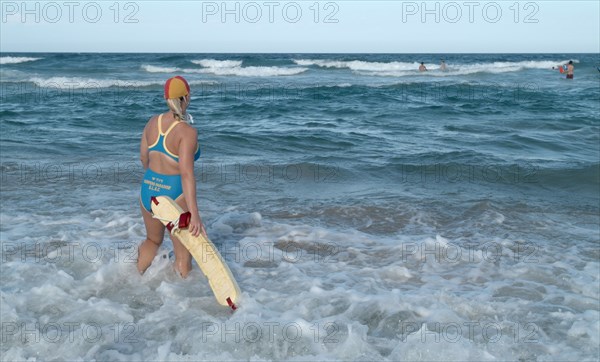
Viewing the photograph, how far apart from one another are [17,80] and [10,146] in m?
21.1

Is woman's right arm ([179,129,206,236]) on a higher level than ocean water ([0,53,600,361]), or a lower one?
higher

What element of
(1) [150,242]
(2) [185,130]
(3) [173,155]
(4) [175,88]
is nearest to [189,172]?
(3) [173,155]

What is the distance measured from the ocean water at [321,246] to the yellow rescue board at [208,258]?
0.18 meters

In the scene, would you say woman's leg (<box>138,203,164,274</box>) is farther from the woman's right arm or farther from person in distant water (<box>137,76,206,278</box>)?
the woman's right arm

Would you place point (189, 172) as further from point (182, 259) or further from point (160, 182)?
point (182, 259)

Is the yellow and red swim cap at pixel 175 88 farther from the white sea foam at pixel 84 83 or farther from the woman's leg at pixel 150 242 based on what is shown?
the white sea foam at pixel 84 83

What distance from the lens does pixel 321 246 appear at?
6344mm

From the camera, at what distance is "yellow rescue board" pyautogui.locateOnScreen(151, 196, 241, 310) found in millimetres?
4523

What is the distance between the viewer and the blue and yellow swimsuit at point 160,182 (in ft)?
15.0

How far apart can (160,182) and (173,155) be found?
28 cm

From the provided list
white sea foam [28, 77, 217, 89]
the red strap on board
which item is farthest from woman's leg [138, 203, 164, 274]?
white sea foam [28, 77, 217, 89]

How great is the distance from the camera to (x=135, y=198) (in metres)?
8.05

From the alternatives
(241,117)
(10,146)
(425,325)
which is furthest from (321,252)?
(241,117)

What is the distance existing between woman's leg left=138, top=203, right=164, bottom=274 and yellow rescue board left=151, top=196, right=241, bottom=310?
0.40 metres
